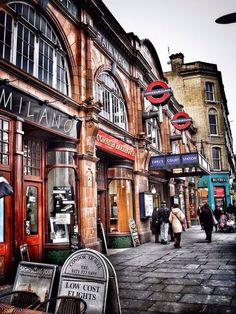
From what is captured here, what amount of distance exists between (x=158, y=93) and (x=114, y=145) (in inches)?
177

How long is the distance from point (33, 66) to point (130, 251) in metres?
7.67

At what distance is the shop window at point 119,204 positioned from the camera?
1343 centimetres

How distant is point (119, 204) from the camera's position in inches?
535

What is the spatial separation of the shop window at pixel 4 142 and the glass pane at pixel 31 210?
1509mm

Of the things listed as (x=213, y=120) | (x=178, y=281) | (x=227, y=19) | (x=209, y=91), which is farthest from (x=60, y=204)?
(x=209, y=91)

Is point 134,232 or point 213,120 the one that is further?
point 213,120

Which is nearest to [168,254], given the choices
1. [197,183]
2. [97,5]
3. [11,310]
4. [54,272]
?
[54,272]

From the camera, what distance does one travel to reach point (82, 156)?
33.3 feet

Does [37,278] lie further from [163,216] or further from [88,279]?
[163,216]

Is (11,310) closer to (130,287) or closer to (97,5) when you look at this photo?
(130,287)

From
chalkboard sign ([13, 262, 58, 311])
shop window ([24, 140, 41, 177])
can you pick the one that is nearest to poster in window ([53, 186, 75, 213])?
shop window ([24, 140, 41, 177])

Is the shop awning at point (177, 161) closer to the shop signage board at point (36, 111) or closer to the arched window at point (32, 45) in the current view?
the shop signage board at point (36, 111)

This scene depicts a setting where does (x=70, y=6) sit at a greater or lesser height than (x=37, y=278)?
greater

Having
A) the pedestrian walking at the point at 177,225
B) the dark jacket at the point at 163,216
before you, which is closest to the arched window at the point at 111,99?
the dark jacket at the point at 163,216
